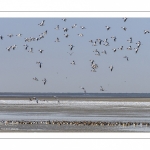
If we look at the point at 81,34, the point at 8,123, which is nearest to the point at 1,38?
the point at 81,34

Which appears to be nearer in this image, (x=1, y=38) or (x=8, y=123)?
(x=1, y=38)
